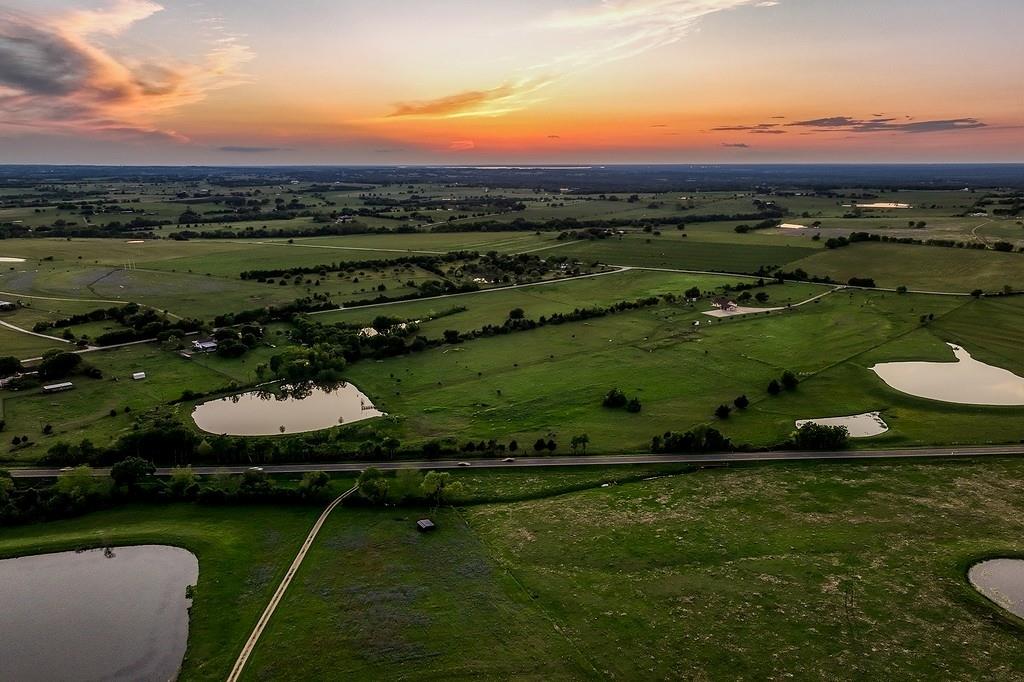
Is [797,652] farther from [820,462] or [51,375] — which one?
[51,375]

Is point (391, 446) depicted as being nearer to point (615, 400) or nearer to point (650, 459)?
point (650, 459)

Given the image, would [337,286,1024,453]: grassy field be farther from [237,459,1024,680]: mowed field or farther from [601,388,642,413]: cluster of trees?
[237,459,1024,680]: mowed field

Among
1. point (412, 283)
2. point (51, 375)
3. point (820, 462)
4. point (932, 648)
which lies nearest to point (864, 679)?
point (932, 648)

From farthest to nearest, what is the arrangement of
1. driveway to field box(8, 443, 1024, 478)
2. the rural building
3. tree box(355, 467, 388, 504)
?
the rural building
driveway to field box(8, 443, 1024, 478)
tree box(355, 467, 388, 504)

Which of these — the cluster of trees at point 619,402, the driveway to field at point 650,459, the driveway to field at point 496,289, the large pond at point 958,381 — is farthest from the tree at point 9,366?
the large pond at point 958,381

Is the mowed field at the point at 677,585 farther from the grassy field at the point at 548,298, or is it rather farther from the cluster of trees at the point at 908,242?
the cluster of trees at the point at 908,242

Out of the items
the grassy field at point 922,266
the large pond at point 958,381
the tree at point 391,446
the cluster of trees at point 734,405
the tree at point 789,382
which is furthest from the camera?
the grassy field at point 922,266

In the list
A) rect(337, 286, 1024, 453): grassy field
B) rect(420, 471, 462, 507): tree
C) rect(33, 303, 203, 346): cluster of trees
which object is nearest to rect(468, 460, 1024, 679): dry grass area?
rect(420, 471, 462, 507): tree
